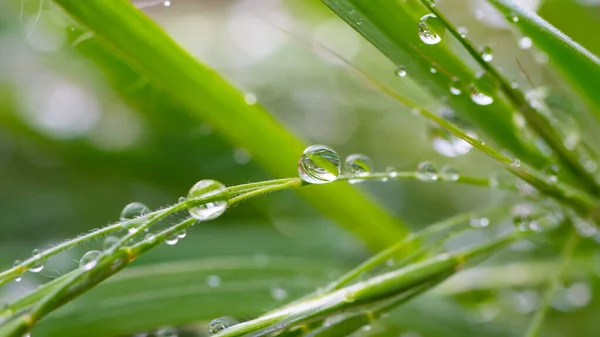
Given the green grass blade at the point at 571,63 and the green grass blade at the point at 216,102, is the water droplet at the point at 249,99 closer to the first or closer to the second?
the green grass blade at the point at 216,102

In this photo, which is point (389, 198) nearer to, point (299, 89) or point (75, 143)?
point (299, 89)

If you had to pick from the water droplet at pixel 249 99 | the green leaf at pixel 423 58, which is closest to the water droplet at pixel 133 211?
the green leaf at pixel 423 58

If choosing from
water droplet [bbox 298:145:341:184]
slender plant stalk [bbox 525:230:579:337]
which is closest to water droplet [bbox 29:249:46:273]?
water droplet [bbox 298:145:341:184]

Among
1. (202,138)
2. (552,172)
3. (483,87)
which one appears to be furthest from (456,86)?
(202,138)

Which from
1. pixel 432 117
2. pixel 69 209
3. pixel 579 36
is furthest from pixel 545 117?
pixel 69 209

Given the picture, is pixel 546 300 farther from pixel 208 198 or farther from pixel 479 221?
pixel 208 198
